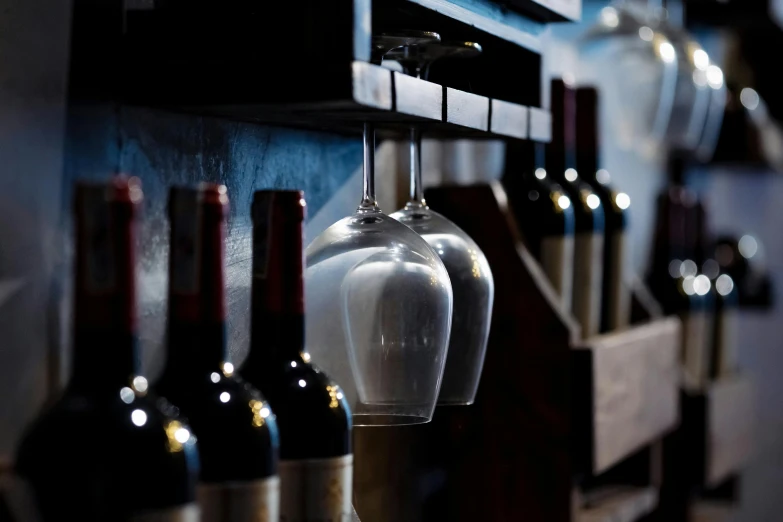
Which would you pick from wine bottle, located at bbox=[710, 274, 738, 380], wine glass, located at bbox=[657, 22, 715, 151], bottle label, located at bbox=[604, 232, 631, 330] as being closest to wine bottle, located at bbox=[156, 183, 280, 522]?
bottle label, located at bbox=[604, 232, 631, 330]

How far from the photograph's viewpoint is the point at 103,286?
0.49 meters

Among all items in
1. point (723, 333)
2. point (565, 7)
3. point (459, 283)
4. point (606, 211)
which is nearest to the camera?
point (459, 283)

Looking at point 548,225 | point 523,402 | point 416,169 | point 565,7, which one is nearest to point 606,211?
point 548,225

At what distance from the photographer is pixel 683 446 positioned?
1.64 meters

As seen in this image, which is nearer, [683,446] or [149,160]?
[149,160]

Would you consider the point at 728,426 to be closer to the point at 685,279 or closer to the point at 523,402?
the point at 685,279

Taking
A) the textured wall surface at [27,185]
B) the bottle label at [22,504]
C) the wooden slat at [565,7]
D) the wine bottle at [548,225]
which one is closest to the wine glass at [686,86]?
the wine bottle at [548,225]

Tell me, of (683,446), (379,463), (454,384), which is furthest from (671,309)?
(454,384)

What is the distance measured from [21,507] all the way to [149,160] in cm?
28

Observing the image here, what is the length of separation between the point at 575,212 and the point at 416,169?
40 cm

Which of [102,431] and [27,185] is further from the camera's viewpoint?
[27,185]

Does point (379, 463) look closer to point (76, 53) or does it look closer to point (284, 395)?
point (284, 395)

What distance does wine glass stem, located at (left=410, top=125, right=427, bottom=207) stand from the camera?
84 cm

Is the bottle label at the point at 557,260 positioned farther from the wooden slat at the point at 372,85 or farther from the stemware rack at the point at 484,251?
the wooden slat at the point at 372,85
